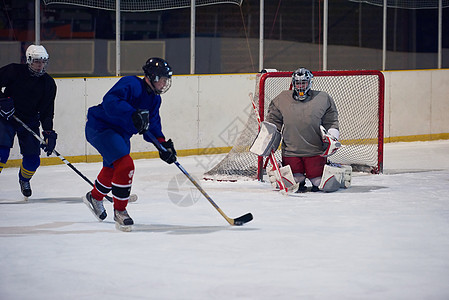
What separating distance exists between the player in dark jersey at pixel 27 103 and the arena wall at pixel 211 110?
1.72 meters

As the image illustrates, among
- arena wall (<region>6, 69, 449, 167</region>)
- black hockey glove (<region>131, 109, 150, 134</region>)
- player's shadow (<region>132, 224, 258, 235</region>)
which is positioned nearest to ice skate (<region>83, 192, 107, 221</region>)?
player's shadow (<region>132, 224, 258, 235</region>)

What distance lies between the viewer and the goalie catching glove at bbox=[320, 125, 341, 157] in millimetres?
6085

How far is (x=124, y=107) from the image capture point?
4.51m

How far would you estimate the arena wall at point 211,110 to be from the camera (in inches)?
296

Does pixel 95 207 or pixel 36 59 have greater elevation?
pixel 36 59

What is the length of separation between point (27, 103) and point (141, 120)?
136 cm

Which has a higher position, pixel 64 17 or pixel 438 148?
pixel 64 17

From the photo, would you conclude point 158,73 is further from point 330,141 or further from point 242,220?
point 330,141

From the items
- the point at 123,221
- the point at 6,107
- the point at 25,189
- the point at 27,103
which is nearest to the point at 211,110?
the point at 25,189

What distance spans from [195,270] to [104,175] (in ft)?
3.93

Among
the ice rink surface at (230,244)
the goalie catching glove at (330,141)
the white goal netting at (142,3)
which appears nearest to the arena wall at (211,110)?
the white goal netting at (142,3)

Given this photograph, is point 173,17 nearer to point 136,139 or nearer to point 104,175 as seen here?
→ point 136,139

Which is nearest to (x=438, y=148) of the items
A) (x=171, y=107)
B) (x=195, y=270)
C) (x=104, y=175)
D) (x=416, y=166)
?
(x=416, y=166)

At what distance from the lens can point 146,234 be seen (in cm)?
464
